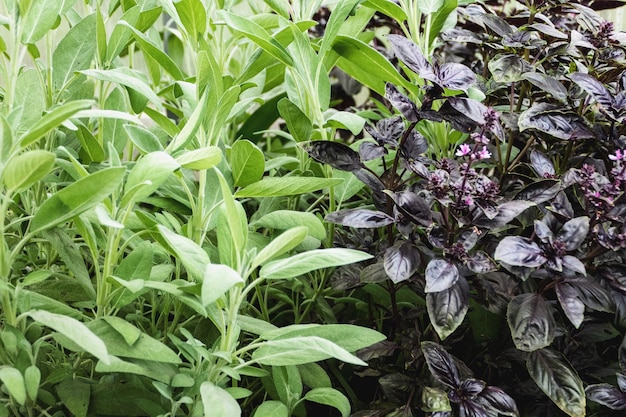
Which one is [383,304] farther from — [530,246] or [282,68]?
[282,68]

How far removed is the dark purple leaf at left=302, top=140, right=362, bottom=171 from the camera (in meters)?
0.66

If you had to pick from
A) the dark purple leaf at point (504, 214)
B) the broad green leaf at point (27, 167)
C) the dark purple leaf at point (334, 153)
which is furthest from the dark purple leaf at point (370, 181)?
the broad green leaf at point (27, 167)

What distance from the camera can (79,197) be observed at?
482 mm

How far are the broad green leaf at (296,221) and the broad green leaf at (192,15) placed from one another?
0.76 ft

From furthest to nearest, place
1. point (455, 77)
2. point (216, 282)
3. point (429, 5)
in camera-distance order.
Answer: point (429, 5) → point (455, 77) → point (216, 282)

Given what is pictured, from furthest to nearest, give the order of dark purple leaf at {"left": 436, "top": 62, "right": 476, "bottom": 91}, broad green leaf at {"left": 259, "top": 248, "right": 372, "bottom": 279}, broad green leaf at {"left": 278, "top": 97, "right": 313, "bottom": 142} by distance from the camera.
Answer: broad green leaf at {"left": 278, "top": 97, "right": 313, "bottom": 142}, dark purple leaf at {"left": 436, "top": 62, "right": 476, "bottom": 91}, broad green leaf at {"left": 259, "top": 248, "right": 372, "bottom": 279}

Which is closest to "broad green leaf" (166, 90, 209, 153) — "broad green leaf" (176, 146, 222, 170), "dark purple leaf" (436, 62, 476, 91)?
"broad green leaf" (176, 146, 222, 170)

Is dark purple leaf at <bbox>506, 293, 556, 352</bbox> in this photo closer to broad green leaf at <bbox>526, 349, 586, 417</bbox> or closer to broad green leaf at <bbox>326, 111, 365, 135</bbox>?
broad green leaf at <bbox>526, 349, 586, 417</bbox>

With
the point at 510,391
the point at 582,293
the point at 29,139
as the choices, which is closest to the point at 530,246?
the point at 582,293

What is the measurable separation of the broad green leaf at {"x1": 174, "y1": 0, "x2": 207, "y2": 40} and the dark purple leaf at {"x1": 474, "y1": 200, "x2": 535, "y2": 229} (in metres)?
0.37

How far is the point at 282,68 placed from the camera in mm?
986

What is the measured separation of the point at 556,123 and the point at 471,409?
12.3 inches

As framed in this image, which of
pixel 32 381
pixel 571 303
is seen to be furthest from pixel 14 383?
pixel 571 303

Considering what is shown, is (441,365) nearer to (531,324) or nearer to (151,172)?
(531,324)
